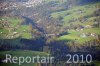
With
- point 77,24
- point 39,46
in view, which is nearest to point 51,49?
point 39,46

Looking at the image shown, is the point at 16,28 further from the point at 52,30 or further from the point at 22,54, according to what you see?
the point at 52,30

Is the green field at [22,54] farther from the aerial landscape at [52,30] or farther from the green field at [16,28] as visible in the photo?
the green field at [16,28]

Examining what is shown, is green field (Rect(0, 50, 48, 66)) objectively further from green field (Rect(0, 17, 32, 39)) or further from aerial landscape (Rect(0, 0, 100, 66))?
green field (Rect(0, 17, 32, 39))

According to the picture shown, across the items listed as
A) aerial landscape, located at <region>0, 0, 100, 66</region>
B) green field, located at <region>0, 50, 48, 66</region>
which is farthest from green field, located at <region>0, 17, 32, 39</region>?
green field, located at <region>0, 50, 48, 66</region>

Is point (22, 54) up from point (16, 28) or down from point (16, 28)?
down

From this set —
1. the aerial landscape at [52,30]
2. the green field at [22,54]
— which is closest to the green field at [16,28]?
the aerial landscape at [52,30]

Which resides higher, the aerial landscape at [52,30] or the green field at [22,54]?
the aerial landscape at [52,30]

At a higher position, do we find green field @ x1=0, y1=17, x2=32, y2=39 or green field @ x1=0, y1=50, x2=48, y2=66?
green field @ x1=0, y1=17, x2=32, y2=39

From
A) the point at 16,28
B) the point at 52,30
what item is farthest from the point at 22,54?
the point at 52,30
